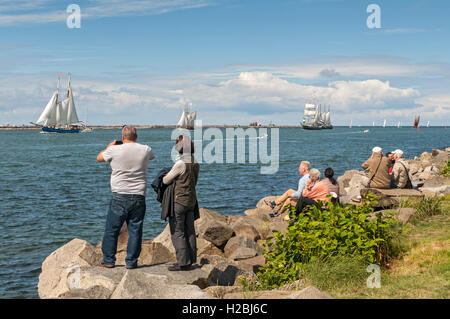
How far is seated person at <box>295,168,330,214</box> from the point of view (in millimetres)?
9719

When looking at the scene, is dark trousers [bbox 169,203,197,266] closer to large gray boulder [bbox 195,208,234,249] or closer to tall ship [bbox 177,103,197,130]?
large gray boulder [bbox 195,208,234,249]

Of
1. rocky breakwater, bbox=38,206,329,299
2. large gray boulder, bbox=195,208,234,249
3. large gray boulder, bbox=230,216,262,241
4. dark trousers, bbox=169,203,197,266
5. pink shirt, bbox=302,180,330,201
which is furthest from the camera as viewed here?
large gray boulder, bbox=230,216,262,241

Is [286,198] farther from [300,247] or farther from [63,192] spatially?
[63,192]

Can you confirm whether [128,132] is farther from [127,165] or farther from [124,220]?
[124,220]

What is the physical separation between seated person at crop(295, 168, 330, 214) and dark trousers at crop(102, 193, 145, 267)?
3679 millimetres

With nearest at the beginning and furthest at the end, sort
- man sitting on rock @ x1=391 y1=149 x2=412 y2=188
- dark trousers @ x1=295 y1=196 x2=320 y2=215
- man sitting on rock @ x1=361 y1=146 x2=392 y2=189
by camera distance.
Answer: dark trousers @ x1=295 y1=196 x2=320 y2=215, man sitting on rock @ x1=361 y1=146 x2=392 y2=189, man sitting on rock @ x1=391 y1=149 x2=412 y2=188

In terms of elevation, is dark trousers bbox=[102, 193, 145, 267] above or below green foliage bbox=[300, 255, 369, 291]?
above

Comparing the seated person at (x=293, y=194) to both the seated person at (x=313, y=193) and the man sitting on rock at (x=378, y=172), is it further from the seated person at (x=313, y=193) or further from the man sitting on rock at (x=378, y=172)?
Answer: the man sitting on rock at (x=378, y=172)

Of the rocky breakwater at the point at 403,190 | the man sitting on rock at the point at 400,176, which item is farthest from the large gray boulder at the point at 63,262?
the man sitting on rock at the point at 400,176

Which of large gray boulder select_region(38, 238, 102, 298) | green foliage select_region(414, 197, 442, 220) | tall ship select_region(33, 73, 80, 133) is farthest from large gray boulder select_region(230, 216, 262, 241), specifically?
tall ship select_region(33, 73, 80, 133)

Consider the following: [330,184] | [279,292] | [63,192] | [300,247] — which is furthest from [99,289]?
[63,192]
